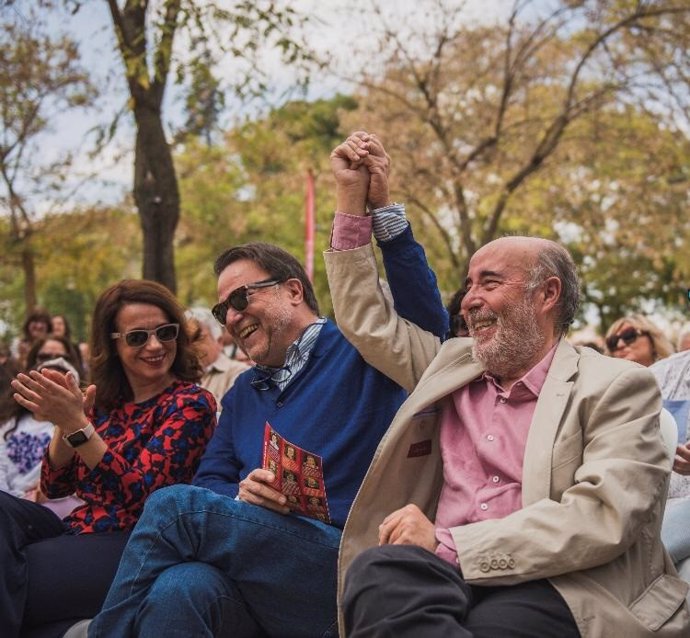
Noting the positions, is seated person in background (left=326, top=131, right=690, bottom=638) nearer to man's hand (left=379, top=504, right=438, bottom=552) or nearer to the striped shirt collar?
man's hand (left=379, top=504, right=438, bottom=552)

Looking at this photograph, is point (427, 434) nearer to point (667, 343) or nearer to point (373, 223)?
point (373, 223)

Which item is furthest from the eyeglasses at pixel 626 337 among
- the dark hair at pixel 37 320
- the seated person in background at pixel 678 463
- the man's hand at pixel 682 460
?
the dark hair at pixel 37 320

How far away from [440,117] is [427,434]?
546 inches

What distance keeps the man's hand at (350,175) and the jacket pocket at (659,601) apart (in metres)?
1.65

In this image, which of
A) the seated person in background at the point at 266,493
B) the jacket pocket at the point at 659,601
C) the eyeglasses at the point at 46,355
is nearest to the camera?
the jacket pocket at the point at 659,601

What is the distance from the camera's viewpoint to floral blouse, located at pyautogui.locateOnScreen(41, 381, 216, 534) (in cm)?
393

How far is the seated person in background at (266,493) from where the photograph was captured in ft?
10.6

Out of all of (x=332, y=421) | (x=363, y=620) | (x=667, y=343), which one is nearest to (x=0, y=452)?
(x=332, y=421)

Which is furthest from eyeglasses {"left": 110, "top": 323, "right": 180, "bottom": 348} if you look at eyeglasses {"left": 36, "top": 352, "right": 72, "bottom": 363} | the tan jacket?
eyeglasses {"left": 36, "top": 352, "right": 72, "bottom": 363}

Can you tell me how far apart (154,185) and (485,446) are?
251 inches

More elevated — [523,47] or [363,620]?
[523,47]

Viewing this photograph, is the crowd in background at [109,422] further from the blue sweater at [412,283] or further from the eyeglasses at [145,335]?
the blue sweater at [412,283]

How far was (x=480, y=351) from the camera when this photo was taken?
3.36 meters

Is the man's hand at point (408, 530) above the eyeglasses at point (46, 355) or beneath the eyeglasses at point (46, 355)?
beneath
